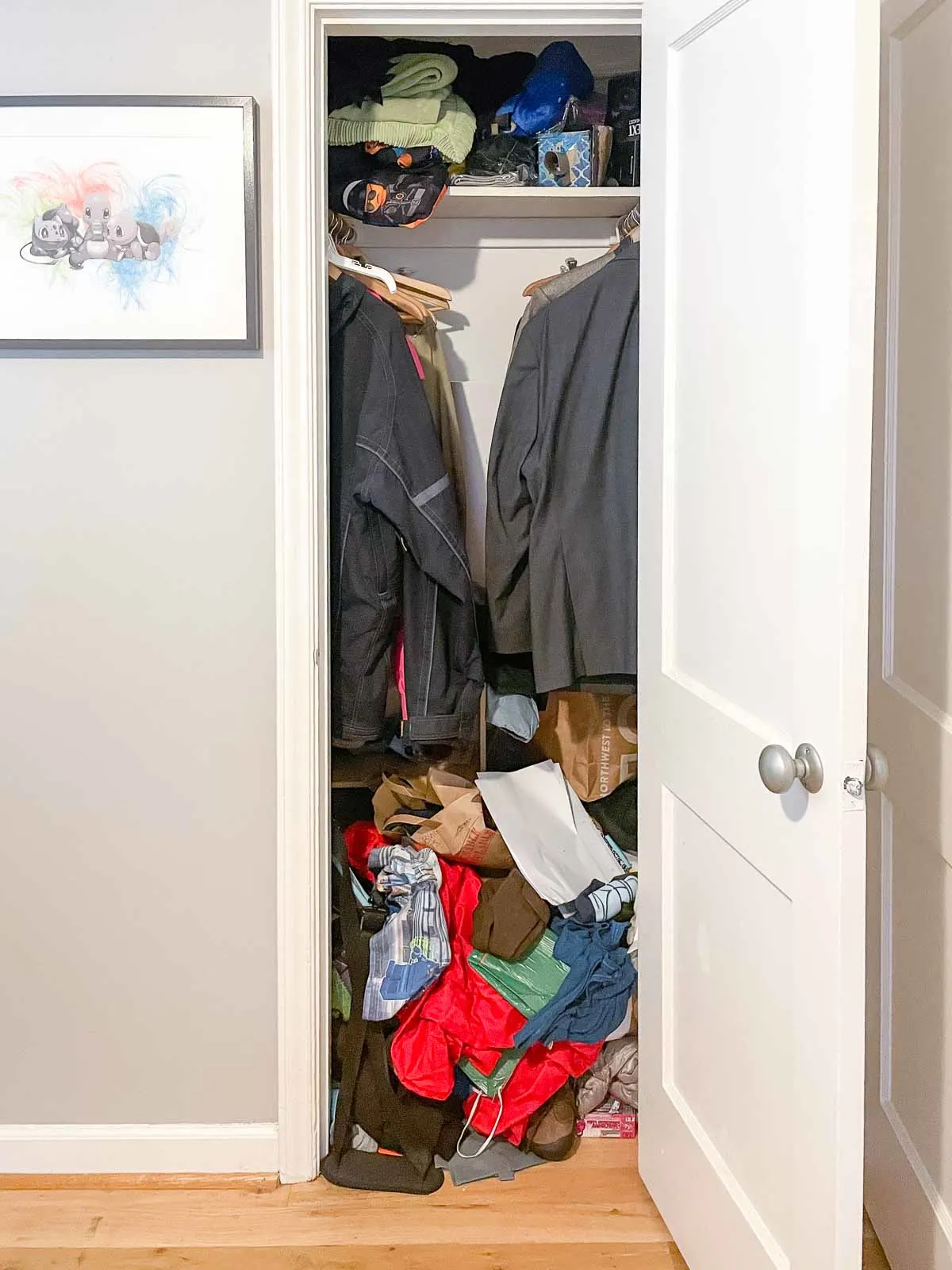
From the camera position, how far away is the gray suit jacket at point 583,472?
195 cm

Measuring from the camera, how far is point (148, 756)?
1.91 metres

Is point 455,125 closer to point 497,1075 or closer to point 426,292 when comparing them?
point 426,292

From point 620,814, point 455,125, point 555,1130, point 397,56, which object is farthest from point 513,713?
point 397,56

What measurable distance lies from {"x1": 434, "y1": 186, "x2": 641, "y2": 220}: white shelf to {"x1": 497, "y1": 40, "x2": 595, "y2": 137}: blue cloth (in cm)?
13

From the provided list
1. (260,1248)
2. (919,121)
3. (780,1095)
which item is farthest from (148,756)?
(919,121)

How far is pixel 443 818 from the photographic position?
7.09 ft

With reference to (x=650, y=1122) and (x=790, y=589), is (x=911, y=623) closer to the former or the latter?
(x=790, y=589)

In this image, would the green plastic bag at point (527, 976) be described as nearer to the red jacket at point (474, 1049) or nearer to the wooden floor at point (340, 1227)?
the red jacket at point (474, 1049)

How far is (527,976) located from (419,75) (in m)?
1.72

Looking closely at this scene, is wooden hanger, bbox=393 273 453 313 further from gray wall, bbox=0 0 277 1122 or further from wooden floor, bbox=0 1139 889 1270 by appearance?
wooden floor, bbox=0 1139 889 1270

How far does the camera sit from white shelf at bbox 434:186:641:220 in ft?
6.98

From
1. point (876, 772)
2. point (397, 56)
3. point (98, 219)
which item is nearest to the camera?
point (876, 772)

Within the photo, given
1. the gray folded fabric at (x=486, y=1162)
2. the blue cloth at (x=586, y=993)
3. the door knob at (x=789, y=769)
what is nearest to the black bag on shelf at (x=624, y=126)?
the door knob at (x=789, y=769)

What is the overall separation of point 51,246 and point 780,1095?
166cm
